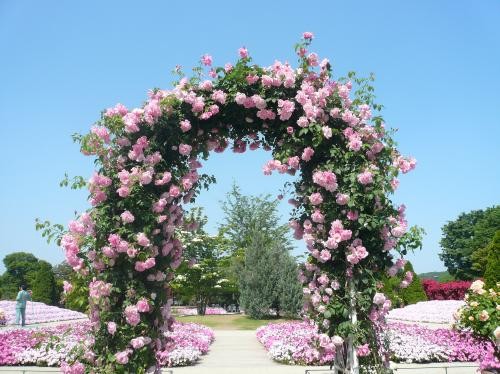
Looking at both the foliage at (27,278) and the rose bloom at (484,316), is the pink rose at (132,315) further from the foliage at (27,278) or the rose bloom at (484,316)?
the foliage at (27,278)

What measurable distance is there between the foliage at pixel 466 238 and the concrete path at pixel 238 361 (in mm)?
36407

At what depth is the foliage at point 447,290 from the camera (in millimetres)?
25875

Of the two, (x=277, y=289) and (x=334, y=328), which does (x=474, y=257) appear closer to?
(x=277, y=289)

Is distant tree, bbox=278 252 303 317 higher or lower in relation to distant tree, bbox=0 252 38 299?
lower

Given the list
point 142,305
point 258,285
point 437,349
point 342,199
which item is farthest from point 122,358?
point 258,285

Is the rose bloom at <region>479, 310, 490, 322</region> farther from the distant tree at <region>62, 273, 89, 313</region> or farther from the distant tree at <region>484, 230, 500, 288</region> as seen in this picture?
the distant tree at <region>484, 230, 500, 288</region>

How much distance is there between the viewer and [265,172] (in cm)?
559

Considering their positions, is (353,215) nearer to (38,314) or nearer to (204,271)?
(38,314)

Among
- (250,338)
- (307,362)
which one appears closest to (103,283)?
(307,362)

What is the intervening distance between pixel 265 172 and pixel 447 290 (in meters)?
25.4

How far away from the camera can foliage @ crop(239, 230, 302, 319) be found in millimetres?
18859

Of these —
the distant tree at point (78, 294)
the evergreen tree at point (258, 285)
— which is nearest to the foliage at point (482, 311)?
the distant tree at point (78, 294)

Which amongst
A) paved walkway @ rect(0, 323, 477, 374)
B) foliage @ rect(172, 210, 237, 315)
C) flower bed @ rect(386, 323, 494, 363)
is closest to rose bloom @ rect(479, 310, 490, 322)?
paved walkway @ rect(0, 323, 477, 374)

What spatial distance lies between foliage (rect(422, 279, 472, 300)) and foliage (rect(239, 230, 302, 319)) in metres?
11.5
